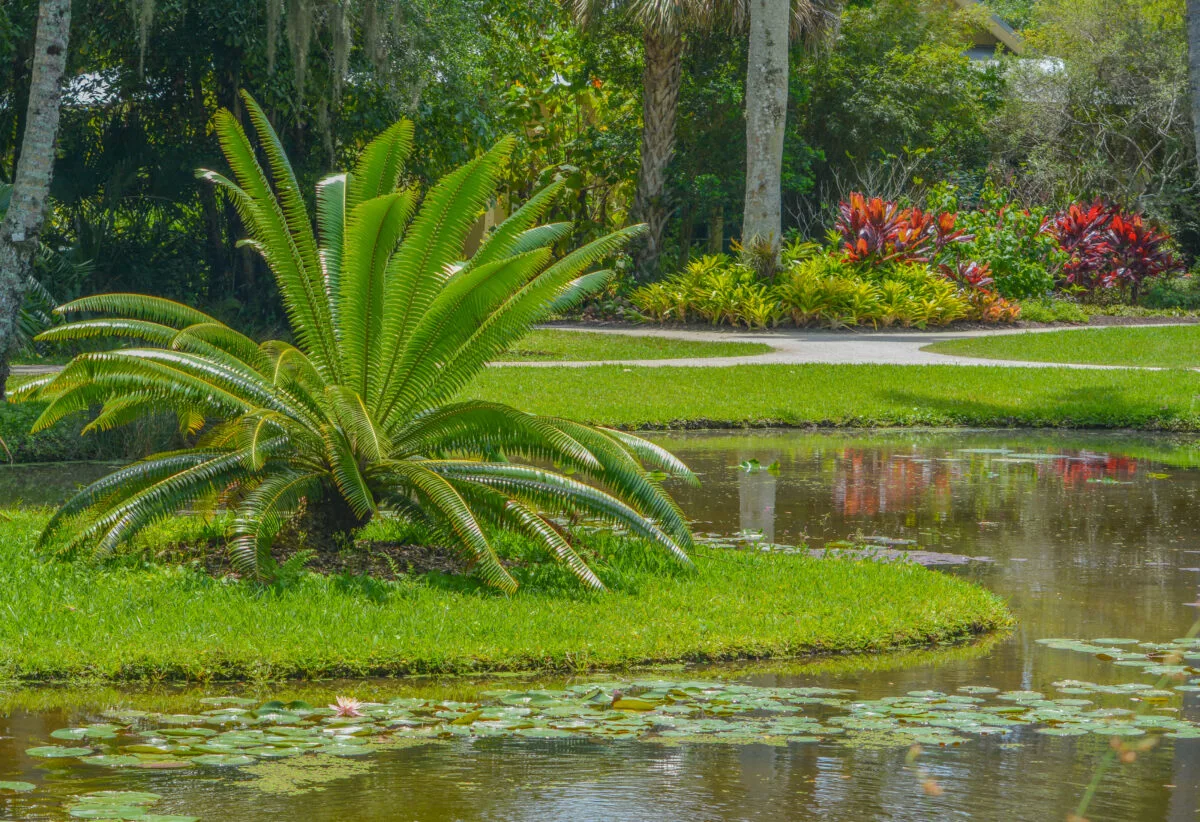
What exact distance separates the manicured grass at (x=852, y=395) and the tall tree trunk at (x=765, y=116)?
26.2 feet

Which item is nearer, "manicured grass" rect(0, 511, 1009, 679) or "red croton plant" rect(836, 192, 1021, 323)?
"manicured grass" rect(0, 511, 1009, 679)

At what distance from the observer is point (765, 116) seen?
1001 inches

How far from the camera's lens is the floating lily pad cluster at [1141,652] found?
6.14 metres

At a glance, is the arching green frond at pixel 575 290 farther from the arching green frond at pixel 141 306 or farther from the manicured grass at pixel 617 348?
the manicured grass at pixel 617 348

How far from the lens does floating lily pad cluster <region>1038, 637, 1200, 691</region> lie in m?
6.14

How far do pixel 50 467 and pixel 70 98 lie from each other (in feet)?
32.1

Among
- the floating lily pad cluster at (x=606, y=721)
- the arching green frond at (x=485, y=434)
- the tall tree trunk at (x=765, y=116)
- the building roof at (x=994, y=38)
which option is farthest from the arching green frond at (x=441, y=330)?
the building roof at (x=994, y=38)

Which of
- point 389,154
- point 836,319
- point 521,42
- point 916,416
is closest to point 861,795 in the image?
point 389,154

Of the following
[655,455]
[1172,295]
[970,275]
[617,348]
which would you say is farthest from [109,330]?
[1172,295]

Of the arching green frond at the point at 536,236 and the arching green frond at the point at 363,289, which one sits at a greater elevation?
the arching green frond at the point at 536,236

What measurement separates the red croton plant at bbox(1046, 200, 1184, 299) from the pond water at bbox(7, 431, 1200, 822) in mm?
20707

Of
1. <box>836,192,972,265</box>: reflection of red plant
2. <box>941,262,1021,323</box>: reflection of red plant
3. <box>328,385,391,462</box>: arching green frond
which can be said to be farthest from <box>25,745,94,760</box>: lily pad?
<box>941,262,1021,323</box>: reflection of red plant

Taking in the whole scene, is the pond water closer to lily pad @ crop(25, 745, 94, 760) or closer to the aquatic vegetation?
lily pad @ crop(25, 745, 94, 760)

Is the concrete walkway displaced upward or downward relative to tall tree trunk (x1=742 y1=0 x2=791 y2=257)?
downward
